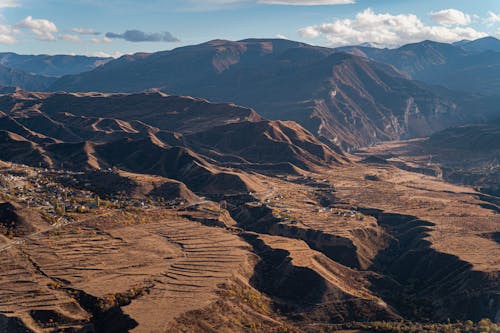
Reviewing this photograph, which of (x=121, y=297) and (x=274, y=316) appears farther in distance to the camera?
(x=274, y=316)

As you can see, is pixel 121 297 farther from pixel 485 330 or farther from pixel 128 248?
pixel 485 330

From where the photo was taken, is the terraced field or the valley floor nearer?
the terraced field

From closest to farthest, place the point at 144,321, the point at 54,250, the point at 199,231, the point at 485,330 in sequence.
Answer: the point at 144,321
the point at 485,330
the point at 54,250
the point at 199,231

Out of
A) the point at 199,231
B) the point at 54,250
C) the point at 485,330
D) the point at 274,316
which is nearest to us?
the point at 485,330

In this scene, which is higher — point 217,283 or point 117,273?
point 117,273

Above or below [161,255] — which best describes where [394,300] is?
below

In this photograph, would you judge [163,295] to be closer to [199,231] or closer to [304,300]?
[304,300]

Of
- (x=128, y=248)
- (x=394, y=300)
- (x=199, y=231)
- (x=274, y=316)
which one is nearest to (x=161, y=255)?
(x=128, y=248)

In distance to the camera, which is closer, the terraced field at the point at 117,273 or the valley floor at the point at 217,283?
the terraced field at the point at 117,273

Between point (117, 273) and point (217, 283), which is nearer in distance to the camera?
point (217, 283)
